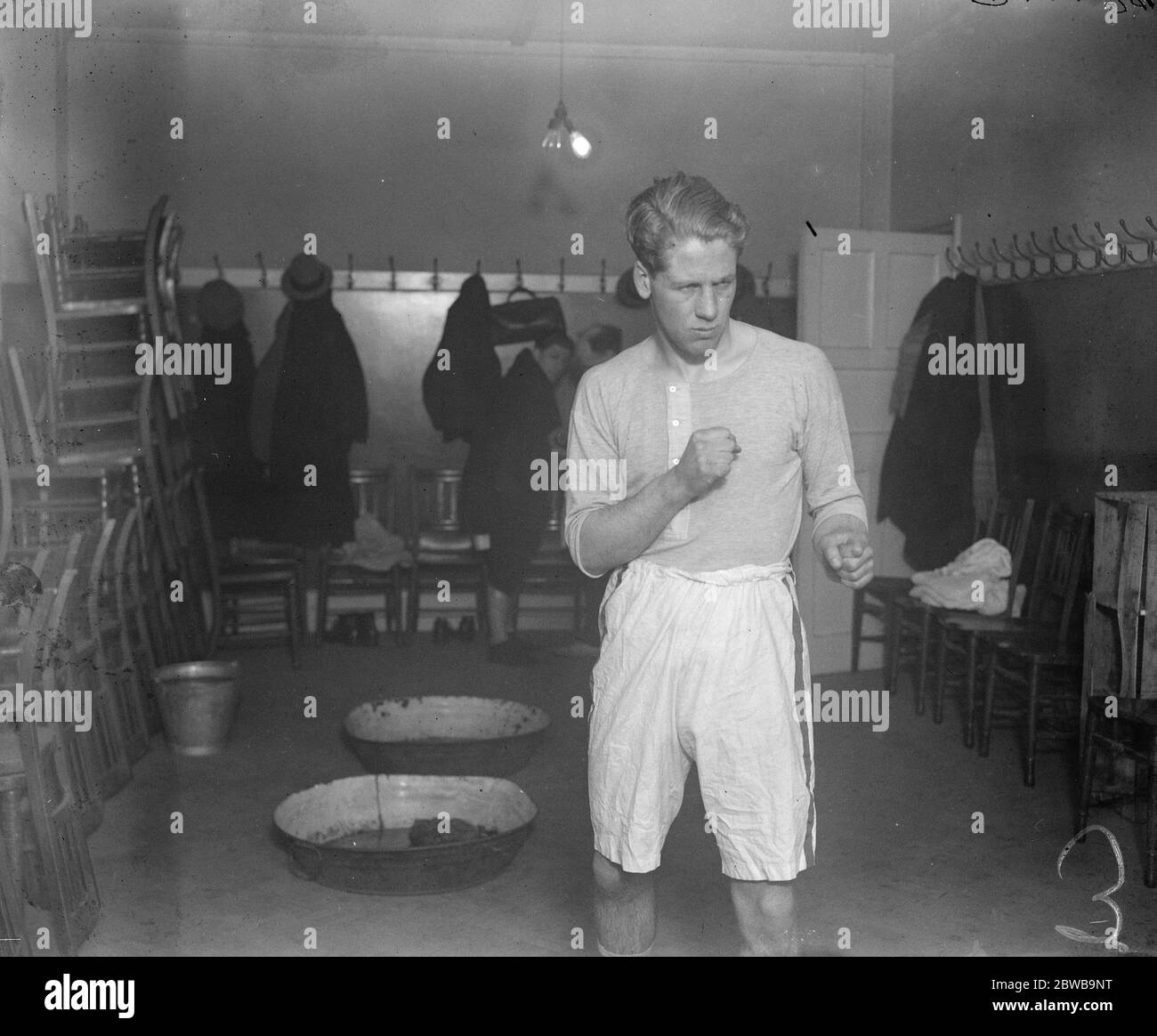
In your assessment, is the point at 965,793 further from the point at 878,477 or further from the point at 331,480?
the point at 331,480

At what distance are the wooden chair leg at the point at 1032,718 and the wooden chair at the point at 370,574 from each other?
3.77 meters

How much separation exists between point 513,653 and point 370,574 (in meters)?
1.01

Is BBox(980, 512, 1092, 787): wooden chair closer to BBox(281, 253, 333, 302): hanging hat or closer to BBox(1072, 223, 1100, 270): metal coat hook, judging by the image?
BBox(1072, 223, 1100, 270): metal coat hook

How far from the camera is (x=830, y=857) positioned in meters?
4.17

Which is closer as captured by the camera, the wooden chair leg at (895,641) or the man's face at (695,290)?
the man's face at (695,290)

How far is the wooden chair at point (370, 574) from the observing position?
7328mm

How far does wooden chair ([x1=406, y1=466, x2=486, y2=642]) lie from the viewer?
294 inches

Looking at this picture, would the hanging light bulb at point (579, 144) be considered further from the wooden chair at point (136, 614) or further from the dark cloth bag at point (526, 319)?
the wooden chair at point (136, 614)

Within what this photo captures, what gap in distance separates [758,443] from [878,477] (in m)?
4.34

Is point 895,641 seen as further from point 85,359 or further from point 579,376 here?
point 85,359

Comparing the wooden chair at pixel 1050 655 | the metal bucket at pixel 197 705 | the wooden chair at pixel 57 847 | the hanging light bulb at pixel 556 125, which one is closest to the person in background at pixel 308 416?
the hanging light bulb at pixel 556 125

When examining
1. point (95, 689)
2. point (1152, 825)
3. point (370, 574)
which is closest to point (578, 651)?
point (370, 574)

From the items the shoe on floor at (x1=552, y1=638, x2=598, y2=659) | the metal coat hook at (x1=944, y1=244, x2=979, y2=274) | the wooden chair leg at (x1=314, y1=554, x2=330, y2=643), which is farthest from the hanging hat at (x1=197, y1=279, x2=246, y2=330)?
the metal coat hook at (x1=944, y1=244, x2=979, y2=274)

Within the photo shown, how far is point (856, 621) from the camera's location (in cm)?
658
